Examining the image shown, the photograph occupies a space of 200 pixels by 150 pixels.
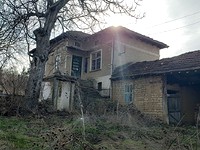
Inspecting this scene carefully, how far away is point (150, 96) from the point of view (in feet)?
50.1

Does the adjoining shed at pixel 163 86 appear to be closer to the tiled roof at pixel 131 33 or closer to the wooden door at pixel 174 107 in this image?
the wooden door at pixel 174 107

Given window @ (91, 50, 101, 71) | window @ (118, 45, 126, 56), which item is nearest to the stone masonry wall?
window @ (118, 45, 126, 56)

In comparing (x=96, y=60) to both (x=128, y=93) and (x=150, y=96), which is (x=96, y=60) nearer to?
(x=128, y=93)

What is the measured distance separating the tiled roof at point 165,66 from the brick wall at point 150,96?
1.59 ft

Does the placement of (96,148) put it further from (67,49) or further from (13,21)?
(67,49)

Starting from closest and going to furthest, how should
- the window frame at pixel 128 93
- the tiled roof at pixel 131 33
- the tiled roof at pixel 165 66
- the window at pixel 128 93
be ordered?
the tiled roof at pixel 165 66, the window frame at pixel 128 93, the window at pixel 128 93, the tiled roof at pixel 131 33

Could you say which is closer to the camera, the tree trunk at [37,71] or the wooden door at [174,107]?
the tree trunk at [37,71]

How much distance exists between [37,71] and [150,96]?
748 centimetres

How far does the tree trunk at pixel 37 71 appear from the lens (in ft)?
34.9

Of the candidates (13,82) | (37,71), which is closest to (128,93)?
(37,71)

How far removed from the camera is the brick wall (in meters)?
14.5

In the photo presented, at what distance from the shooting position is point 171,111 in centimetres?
1625

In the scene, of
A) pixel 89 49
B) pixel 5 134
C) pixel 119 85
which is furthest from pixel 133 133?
pixel 89 49

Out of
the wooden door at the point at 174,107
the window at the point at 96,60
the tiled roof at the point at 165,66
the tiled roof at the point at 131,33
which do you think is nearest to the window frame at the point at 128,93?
the tiled roof at the point at 165,66
